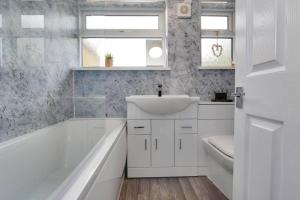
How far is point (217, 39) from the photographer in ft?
9.75

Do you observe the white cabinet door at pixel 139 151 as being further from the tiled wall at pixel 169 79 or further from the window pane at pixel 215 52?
the window pane at pixel 215 52

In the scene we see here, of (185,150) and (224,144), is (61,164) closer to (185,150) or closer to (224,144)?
(185,150)

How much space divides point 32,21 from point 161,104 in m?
1.40

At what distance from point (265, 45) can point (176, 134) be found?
1757 mm

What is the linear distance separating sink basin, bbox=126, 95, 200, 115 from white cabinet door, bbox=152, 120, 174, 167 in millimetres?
138

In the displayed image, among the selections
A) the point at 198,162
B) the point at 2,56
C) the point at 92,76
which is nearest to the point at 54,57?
the point at 92,76

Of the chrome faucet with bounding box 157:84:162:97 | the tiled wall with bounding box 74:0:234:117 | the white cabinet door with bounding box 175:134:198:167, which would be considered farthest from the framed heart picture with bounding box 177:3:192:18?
the white cabinet door with bounding box 175:134:198:167

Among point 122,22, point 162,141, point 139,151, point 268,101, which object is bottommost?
point 139,151

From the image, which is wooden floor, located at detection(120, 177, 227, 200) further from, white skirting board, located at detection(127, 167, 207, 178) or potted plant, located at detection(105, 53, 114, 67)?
potted plant, located at detection(105, 53, 114, 67)

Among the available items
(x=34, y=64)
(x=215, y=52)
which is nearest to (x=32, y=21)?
(x=34, y=64)

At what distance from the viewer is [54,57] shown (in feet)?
7.29

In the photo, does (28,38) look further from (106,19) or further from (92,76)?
(106,19)

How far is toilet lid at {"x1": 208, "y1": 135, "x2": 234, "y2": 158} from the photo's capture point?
179 cm

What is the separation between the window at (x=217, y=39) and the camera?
2938mm
